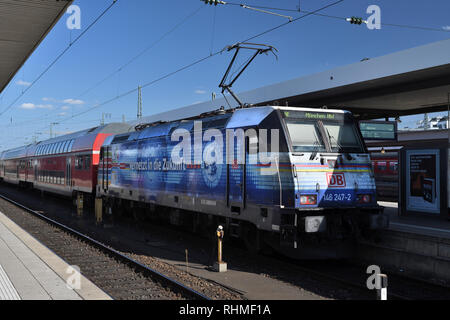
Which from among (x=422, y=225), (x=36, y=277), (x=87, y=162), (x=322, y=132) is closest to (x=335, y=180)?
(x=322, y=132)

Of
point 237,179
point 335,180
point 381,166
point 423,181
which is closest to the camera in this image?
point 335,180

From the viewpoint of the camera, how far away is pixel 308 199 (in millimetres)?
8469

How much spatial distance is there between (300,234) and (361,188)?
1714mm

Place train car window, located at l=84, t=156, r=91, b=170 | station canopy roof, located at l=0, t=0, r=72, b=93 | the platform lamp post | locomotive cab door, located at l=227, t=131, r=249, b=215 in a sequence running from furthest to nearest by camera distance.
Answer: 1. train car window, located at l=84, t=156, r=91, b=170
2. station canopy roof, located at l=0, t=0, r=72, b=93
3. locomotive cab door, located at l=227, t=131, r=249, b=215
4. the platform lamp post

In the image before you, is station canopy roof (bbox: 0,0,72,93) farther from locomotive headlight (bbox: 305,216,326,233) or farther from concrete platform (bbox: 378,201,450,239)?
concrete platform (bbox: 378,201,450,239)

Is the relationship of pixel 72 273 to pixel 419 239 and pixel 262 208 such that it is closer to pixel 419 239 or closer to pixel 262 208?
pixel 262 208

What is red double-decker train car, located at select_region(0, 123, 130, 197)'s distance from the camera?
19.5 meters

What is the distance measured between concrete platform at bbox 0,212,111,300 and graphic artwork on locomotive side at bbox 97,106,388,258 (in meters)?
3.50

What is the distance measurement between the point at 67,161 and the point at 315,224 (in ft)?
55.9

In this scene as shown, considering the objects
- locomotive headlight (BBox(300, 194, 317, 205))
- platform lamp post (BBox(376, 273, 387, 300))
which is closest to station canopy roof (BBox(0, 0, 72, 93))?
locomotive headlight (BBox(300, 194, 317, 205))

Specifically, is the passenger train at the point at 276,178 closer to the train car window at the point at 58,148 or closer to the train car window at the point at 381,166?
the train car window at the point at 381,166

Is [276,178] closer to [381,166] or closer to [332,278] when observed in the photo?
[332,278]
